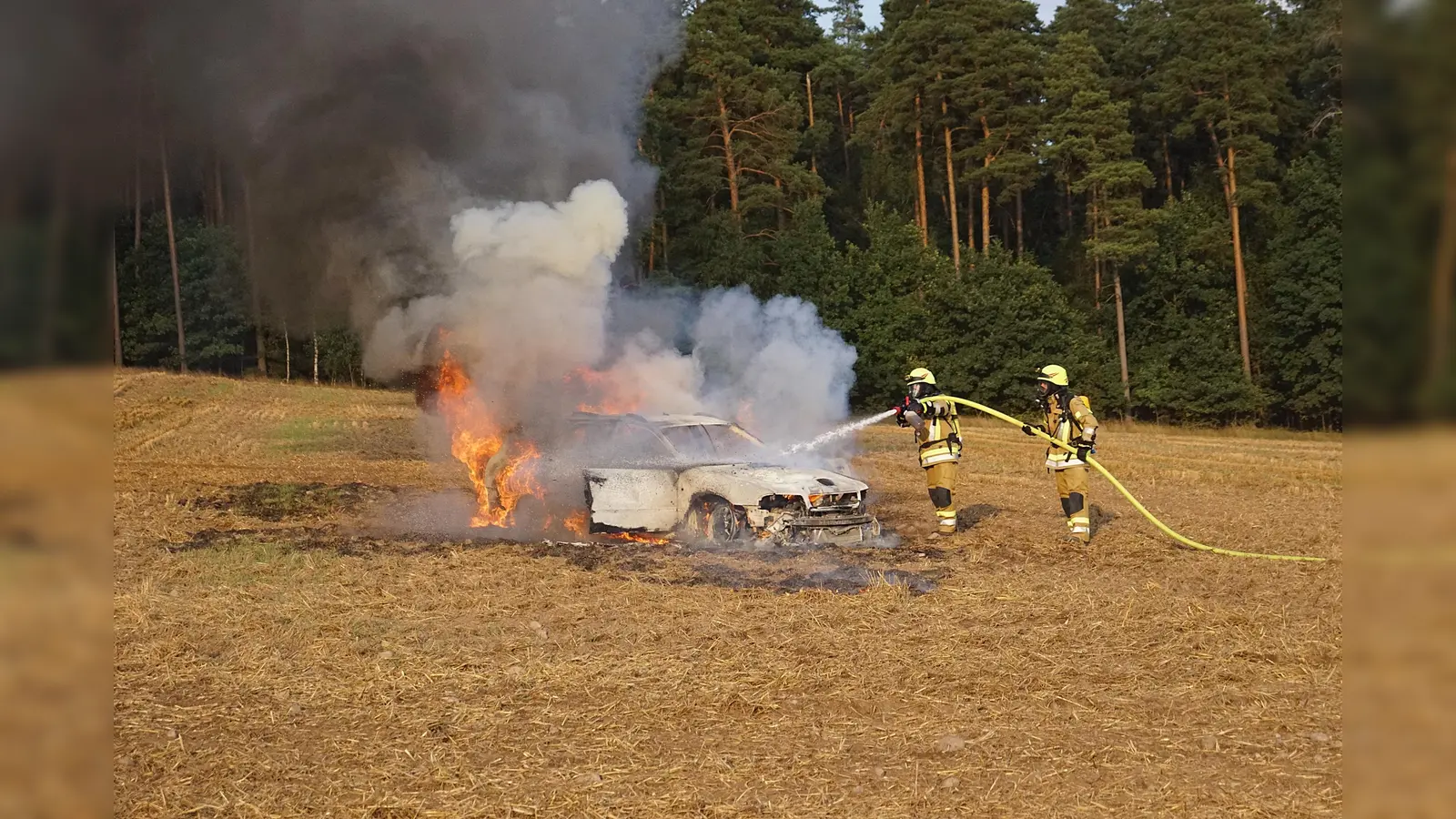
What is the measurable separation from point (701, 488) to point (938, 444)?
2.84 meters

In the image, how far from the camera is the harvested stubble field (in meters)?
5.34

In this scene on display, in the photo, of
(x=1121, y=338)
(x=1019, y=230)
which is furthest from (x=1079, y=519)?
(x=1019, y=230)

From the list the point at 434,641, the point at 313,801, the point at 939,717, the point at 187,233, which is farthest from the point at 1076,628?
the point at 187,233

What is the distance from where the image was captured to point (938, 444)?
1263cm

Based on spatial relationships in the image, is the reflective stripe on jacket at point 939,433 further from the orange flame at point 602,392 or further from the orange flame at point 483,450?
the orange flame at point 483,450

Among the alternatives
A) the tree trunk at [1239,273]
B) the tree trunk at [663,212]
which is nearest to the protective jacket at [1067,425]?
the tree trunk at [663,212]

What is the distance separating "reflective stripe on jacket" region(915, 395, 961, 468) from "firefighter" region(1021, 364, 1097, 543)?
85cm

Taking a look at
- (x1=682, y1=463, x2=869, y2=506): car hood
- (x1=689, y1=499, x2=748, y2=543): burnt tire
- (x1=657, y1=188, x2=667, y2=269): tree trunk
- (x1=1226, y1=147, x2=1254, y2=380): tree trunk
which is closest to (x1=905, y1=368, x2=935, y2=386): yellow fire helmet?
(x1=682, y1=463, x2=869, y2=506): car hood

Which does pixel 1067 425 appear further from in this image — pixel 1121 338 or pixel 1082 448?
pixel 1121 338

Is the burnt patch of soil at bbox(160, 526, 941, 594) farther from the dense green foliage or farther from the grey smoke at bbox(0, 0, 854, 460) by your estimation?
the dense green foliage

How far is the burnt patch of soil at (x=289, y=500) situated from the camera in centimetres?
1423

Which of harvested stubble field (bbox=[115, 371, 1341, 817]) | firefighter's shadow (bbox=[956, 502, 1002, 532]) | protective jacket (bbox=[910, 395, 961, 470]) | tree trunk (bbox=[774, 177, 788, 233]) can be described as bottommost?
harvested stubble field (bbox=[115, 371, 1341, 817])

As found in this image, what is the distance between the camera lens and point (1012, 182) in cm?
4653
